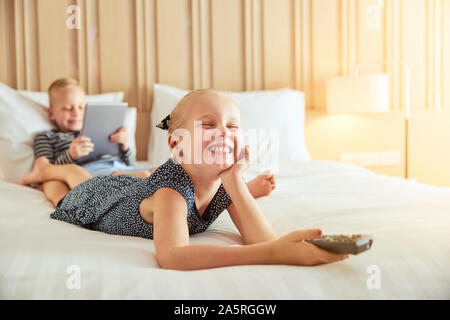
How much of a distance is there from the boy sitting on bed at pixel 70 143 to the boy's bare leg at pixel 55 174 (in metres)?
0.02

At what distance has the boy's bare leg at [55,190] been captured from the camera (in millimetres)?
1502

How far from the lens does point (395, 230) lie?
92 centimetres

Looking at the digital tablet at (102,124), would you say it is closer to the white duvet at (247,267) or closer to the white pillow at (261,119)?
the white pillow at (261,119)

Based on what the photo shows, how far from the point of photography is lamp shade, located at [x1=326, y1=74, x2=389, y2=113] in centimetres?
255

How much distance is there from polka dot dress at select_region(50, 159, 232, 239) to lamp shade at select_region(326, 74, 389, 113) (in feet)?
5.38

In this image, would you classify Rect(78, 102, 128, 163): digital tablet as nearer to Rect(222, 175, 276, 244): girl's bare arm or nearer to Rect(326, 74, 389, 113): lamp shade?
Rect(222, 175, 276, 244): girl's bare arm

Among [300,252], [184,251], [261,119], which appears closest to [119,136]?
[261,119]

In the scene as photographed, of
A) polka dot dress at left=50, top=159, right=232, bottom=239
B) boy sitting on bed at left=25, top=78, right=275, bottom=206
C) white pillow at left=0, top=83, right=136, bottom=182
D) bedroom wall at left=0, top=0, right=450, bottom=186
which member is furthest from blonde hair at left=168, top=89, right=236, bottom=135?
bedroom wall at left=0, top=0, right=450, bottom=186

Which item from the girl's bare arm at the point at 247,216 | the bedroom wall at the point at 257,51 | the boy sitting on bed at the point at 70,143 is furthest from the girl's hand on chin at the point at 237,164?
the bedroom wall at the point at 257,51

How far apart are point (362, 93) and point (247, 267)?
203cm

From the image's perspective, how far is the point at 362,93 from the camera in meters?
2.56

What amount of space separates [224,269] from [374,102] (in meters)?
2.08

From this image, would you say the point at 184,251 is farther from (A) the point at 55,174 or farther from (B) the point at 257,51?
(B) the point at 257,51

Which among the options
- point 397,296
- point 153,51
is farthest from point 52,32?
point 397,296
